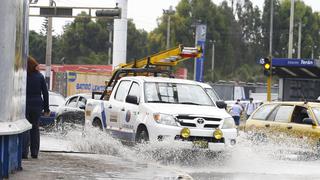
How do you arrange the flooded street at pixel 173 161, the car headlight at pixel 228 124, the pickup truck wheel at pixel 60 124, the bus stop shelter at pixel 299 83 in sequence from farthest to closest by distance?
the bus stop shelter at pixel 299 83 < the pickup truck wheel at pixel 60 124 < the car headlight at pixel 228 124 < the flooded street at pixel 173 161

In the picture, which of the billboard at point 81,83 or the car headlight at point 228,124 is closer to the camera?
the car headlight at point 228,124

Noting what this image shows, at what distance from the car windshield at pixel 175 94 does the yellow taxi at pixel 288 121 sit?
2317 millimetres

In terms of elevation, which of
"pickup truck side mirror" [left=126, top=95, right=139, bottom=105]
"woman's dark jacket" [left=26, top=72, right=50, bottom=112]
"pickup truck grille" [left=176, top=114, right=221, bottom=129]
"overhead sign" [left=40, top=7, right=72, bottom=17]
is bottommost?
"pickup truck grille" [left=176, top=114, right=221, bottom=129]

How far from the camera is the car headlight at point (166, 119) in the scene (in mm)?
13766

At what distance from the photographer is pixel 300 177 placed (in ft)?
41.8

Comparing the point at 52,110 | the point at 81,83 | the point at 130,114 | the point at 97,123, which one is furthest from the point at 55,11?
the point at 81,83

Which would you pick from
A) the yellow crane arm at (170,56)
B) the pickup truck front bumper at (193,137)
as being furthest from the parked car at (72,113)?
the pickup truck front bumper at (193,137)

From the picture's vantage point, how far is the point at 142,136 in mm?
14312

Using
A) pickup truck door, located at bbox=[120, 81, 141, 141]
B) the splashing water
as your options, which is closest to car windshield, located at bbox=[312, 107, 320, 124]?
the splashing water

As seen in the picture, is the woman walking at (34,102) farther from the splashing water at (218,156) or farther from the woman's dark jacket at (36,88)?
the splashing water at (218,156)

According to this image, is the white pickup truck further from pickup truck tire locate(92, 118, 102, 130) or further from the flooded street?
the flooded street

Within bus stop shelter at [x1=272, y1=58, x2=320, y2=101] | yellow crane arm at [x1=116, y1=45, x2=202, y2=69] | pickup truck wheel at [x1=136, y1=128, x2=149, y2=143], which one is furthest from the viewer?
bus stop shelter at [x1=272, y1=58, x2=320, y2=101]

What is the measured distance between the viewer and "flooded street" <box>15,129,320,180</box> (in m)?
11.5

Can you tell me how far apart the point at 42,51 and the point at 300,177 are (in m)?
79.4
